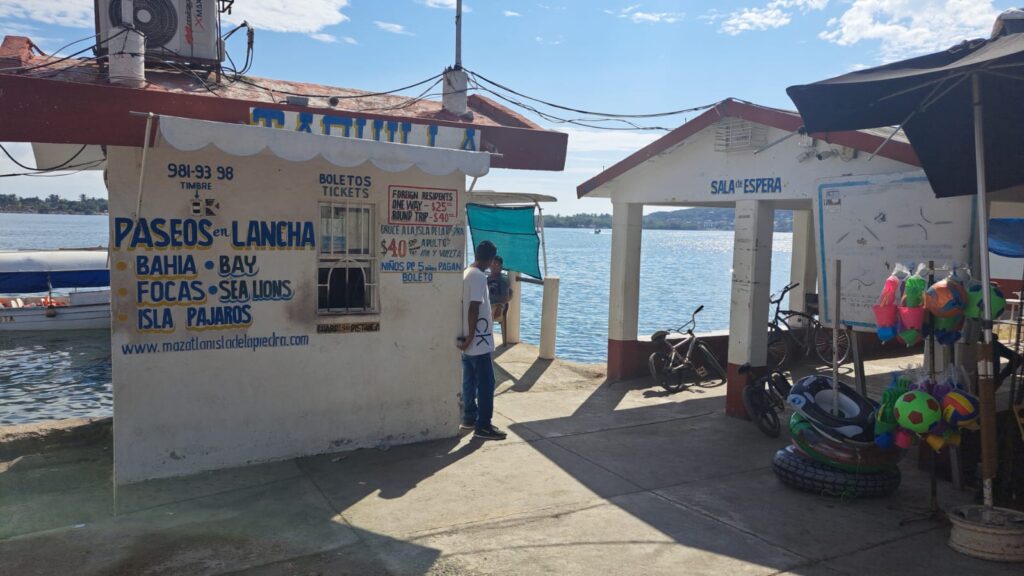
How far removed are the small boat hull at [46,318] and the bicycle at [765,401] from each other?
1897 centimetres

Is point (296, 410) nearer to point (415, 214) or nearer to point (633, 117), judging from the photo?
point (415, 214)

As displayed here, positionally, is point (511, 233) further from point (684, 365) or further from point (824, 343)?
point (824, 343)

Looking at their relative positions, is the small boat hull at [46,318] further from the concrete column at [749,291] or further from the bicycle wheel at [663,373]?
the concrete column at [749,291]

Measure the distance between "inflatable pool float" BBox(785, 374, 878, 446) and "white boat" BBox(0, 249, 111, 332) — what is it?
15.8 metres

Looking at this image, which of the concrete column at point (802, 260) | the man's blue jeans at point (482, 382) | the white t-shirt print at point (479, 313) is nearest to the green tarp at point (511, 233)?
the concrete column at point (802, 260)

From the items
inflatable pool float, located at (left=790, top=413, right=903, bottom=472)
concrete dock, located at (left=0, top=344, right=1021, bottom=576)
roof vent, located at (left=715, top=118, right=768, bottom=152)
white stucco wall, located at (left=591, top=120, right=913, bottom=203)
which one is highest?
roof vent, located at (left=715, top=118, right=768, bottom=152)

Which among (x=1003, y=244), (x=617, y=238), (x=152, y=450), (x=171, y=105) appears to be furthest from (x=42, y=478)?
(x=1003, y=244)

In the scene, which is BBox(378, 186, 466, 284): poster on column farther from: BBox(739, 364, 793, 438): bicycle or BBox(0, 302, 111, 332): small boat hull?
BBox(0, 302, 111, 332): small boat hull

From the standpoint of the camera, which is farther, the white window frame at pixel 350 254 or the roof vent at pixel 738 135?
the roof vent at pixel 738 135

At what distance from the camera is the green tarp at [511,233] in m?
12.1

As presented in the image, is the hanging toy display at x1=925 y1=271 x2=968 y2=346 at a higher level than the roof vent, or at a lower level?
lower

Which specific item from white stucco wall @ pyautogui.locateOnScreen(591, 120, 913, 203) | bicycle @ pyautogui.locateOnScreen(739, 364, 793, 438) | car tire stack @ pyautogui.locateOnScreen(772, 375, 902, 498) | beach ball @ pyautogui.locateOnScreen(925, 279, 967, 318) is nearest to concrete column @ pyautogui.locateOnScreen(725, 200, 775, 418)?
white stucco wall @ pyautogui.locateOnScreen(591, 120, 913, 203)

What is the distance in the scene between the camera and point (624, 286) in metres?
9.91

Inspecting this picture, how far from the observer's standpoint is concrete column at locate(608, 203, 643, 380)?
32.3 ft
